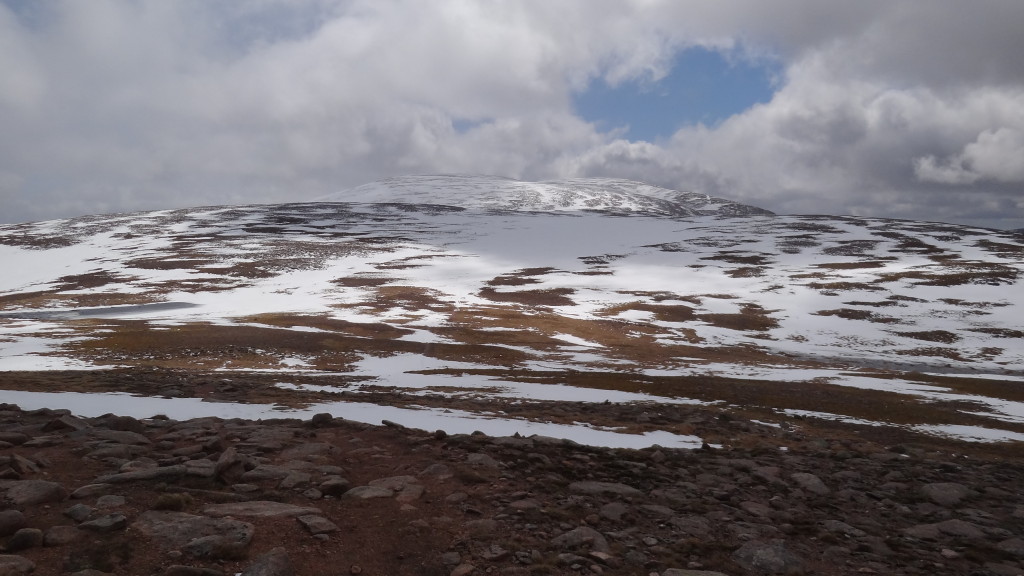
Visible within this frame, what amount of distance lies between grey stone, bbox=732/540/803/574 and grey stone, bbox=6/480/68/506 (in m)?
9.86

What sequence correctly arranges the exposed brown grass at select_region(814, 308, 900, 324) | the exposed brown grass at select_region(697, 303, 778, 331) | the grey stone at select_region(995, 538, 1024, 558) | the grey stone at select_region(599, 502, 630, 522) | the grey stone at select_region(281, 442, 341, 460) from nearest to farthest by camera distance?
the grey stone at select_region(995, 538, 1024, 558), the grey stone at select_region(599, 502, 630, 522), the grey stone at select_region(281, 442, 341, 460), the exposed brown grass at select_region(697, 303, 778, 331), the exposed brown grass at select_region(814, 308, 900, 324)

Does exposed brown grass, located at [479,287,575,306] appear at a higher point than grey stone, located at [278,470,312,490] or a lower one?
higher

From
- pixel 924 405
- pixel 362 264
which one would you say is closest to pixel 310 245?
pixel 362 264

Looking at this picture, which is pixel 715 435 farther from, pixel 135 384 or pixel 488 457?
pixel 135 384

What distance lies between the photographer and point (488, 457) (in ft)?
37.4

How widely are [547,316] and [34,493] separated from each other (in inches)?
2447

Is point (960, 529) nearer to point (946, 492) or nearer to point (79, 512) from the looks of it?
point (946, 492)

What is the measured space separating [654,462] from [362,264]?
109718 millimetres

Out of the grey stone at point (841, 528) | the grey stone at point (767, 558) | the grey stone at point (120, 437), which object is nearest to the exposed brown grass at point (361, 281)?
the grey stone at point (120, 437)

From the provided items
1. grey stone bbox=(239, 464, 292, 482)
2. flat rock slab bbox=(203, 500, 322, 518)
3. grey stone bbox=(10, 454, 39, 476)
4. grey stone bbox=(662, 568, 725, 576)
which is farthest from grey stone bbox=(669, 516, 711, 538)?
grey stone bbox=(10, 454, 39, 476)

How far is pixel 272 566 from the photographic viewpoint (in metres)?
6.36

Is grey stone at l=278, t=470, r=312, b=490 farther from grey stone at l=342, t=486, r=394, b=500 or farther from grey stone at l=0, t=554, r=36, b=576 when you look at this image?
grey stone at l=0, t=554, r=36, b=576

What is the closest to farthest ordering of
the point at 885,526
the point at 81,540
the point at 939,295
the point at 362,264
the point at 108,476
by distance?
1. the point at 81,540
2. the point at 108,476
3. the point at 885,526
4. the point at 939,295
5. the point at 362,264

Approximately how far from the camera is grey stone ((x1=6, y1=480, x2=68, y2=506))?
7.43 metres
